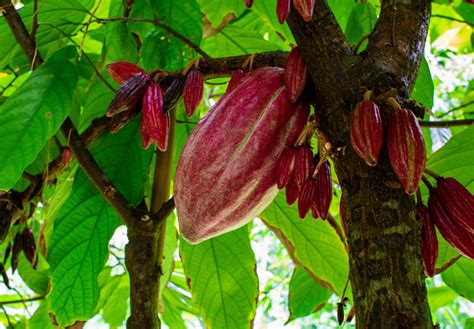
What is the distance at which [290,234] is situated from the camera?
114 cm

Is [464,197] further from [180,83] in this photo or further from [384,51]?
[180,83]

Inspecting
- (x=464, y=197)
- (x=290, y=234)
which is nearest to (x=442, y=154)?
(x=464, y=197)

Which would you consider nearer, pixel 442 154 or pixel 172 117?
pixel 442 154

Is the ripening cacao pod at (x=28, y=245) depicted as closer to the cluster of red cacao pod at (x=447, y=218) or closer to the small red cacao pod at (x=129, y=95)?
the small red cacao pod at (x=129, y=95)

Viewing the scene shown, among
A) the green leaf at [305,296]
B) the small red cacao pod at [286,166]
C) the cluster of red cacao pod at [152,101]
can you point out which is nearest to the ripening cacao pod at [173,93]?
the cluster of red cacao pod at [152,101]

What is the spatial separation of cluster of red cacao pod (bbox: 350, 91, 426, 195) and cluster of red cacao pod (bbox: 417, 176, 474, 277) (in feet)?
0.23

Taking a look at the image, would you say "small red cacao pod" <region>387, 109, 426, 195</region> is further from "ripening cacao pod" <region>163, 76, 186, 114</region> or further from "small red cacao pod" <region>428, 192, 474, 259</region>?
"ripening cacao pod" <region>163, 76, 186, 114</region>

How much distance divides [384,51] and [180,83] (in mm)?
249

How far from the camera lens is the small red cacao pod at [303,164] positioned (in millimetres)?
574

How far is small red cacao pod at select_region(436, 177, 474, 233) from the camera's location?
1.79ft

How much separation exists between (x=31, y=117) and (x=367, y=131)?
0.48 m

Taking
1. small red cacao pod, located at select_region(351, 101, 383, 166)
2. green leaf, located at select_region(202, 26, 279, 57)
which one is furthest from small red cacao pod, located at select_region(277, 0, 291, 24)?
green leaf, located at select_region(202, 26, 279, 57)

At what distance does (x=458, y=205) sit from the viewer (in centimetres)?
55

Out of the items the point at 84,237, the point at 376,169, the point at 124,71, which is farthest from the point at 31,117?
the point at 376,169
